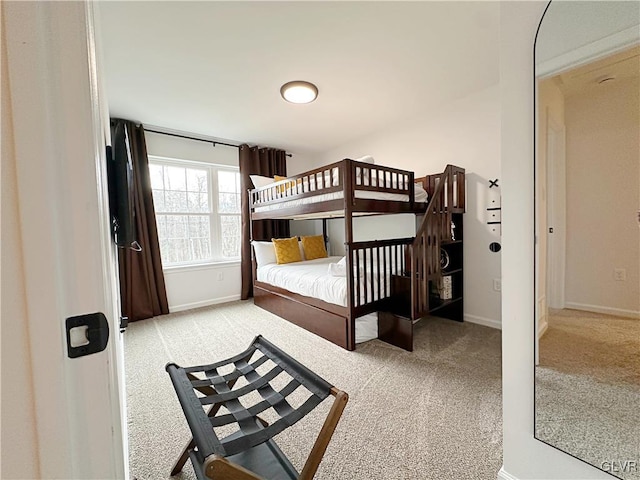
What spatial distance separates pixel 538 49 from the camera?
99cm

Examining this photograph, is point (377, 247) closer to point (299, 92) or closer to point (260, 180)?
point (299, 92)

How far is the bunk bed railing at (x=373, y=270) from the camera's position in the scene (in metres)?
2.45

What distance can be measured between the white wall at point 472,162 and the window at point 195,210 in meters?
2.46

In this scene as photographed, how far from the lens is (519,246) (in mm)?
1045

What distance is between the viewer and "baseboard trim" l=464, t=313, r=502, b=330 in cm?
286

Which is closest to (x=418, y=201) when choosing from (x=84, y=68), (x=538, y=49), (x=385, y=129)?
(x=385, y=129)

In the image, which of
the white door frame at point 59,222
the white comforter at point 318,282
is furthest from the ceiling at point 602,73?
the white comforter at point 318,282

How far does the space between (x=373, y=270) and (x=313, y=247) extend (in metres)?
1.80

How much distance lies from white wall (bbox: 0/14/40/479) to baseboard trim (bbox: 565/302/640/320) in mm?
1486

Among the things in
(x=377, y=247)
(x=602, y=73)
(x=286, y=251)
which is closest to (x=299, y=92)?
(x=377, y=247)

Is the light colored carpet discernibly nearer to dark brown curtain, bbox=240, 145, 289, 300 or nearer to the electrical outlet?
the electrical outlet

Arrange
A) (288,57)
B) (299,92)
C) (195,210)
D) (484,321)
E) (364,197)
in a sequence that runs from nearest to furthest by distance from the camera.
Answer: (288,57) → (364,197) → (299,92) → (484,321) → (195,210)

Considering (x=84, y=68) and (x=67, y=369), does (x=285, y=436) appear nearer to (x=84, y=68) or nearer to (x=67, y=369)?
(x=67, y=369)

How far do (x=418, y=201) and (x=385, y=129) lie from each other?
1408 mm
